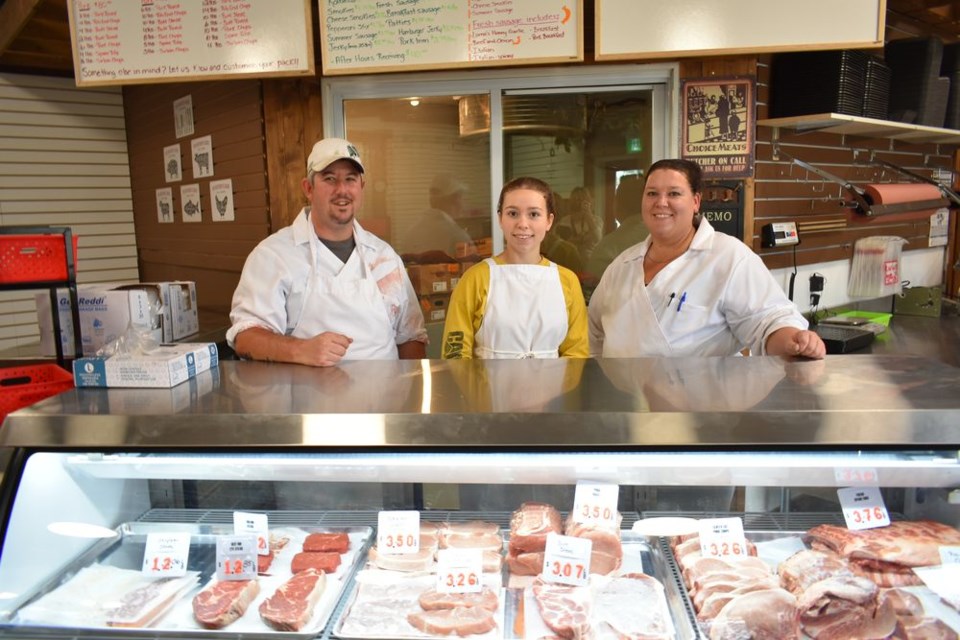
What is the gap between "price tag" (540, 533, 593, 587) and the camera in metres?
1.46

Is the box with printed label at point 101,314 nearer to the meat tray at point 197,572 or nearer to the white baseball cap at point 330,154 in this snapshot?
the white baseball cap at point 330,154

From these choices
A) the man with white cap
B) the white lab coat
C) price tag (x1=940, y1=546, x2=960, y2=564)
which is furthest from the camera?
the man with white cap

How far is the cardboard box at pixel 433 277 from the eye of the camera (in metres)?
4.01

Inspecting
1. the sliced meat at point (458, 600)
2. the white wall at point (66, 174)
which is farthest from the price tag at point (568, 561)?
the white wall at point (66, 174)

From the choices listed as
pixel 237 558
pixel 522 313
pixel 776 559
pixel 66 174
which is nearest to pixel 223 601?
pixel 237 558

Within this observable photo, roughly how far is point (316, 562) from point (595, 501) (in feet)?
2.10

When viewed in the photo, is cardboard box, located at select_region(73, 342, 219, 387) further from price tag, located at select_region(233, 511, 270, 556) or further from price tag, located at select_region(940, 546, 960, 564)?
price tag, located at select_region(940, 546, 960, 564)

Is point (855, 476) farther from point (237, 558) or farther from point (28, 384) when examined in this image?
point (28, 384)

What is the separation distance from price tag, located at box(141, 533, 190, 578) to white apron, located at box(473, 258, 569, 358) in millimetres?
1259

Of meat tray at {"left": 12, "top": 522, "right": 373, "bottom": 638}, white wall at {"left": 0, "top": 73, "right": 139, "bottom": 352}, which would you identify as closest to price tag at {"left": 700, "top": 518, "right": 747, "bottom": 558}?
meat tray at {"left": 12, "top": 522, "right": 373, "bottom": 638}

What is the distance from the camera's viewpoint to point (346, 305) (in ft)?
8.47

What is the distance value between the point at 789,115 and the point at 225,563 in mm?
3462

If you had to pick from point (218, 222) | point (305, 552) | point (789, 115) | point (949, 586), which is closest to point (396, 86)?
point (218, 222)

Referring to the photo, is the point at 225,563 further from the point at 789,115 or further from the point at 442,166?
the point at 789,115
